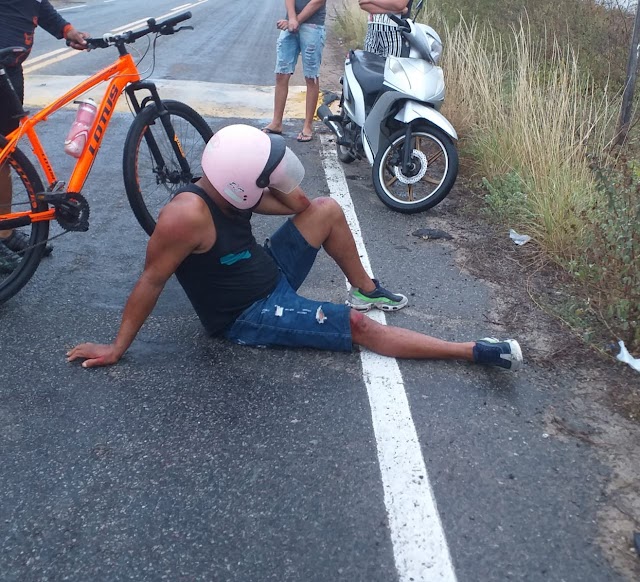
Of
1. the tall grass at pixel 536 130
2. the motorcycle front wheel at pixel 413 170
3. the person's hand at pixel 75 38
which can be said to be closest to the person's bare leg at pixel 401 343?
the tall grass at pixel 536 130

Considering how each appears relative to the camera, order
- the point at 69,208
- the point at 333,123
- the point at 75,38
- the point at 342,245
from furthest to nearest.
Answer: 1. the point at 333,123
2. the point at 75,38
3. the point at 69,208
4. the point at 342,245

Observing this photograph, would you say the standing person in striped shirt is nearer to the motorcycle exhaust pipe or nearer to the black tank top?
the motorcycle exhaust pipe

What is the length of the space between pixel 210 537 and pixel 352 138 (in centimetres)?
444

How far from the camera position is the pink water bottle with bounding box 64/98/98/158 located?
3979mm

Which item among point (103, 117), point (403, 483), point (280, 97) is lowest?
point (280, 97)

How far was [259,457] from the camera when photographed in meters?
2.76

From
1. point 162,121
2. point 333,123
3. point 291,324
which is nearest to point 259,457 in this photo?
point 291,324

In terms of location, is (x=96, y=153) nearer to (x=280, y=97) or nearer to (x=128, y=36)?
(x=128, y=36)

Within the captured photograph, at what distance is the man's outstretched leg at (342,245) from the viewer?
143 inches

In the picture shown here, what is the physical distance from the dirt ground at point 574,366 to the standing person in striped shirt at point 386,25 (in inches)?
61.4

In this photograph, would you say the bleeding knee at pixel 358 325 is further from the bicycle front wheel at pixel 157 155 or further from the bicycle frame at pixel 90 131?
the bicycle frame at pixel 90 131

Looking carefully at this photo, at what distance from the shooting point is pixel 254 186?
10.1 ft

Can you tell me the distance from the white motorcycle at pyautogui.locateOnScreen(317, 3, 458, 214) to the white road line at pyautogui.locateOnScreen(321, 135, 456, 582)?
7.13 ft

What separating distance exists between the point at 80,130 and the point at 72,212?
1.60ft
